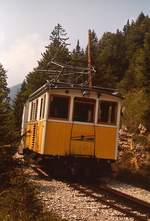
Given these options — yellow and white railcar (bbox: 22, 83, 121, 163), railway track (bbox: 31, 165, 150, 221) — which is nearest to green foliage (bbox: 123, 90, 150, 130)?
yellow and white railcar (bbox: 22, 83, 121, 163)

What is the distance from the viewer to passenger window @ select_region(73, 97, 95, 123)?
17578 mm

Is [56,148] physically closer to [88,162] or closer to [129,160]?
[88,162]

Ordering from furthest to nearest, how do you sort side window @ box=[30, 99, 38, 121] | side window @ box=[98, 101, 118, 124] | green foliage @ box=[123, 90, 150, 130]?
1. green foliage @ box=[123, 90, 150, 130]
2. side window @ box=[30, 99, 38, 121]
3. side window @ box=[98, 101, 118, 124]

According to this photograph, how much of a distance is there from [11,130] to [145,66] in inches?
1151

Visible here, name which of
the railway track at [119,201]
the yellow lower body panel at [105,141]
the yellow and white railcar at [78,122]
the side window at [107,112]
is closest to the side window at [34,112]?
the yellow and white railcar at [78,122]

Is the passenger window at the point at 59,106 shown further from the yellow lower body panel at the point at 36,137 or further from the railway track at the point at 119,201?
the railway track at the point at 119,201

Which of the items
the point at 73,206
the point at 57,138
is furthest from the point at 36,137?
the point at 73,206

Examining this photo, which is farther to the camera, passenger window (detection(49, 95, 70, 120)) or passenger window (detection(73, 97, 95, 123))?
passenger window (detection(73, 97, 95, 123))

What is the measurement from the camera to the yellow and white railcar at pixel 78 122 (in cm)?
1723

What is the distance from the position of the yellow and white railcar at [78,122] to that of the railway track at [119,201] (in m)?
1.36

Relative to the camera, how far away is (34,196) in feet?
30.0

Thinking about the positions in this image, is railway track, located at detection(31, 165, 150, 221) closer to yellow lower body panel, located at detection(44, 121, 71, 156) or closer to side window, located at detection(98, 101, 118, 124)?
yellow lower body panel, located at detection(44, 121, 71, 156)

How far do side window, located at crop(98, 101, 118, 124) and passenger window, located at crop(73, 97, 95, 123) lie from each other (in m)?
0.28

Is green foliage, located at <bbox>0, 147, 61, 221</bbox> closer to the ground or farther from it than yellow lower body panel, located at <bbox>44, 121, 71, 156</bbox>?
closer to the ground
